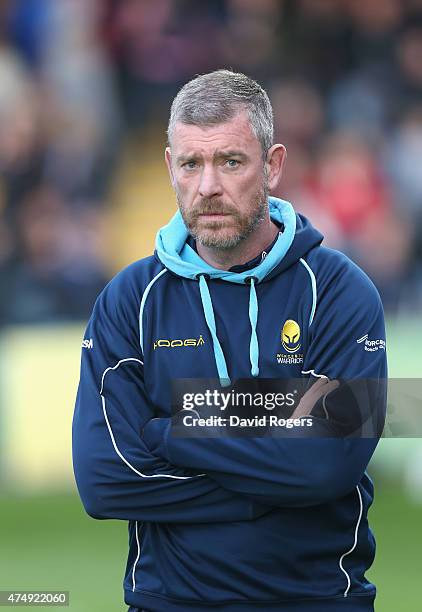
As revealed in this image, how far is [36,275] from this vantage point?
39.1 feet

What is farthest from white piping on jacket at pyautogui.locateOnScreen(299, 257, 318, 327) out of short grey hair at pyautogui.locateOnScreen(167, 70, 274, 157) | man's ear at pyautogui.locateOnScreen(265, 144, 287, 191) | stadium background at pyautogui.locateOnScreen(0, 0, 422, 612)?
stadium background at pyautogui.locateOnScreen(0, 0, 422, 612)

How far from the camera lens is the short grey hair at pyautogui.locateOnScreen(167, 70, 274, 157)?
400 cm

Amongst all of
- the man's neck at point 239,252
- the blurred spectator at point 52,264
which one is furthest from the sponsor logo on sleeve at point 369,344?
the blurred spectator at point 52,264

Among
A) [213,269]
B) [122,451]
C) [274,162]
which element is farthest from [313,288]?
[122,451]

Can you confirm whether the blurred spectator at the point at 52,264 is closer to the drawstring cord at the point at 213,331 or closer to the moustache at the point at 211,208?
the drawstring cord at the point at 213,331

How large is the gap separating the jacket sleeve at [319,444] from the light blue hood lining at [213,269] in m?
0.17

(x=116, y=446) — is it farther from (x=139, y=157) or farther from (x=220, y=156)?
(x=139, y=157)

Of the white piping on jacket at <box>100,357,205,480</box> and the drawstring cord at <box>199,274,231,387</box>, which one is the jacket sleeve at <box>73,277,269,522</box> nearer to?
the white piping on jacket at <box>100,357,205,480</box>

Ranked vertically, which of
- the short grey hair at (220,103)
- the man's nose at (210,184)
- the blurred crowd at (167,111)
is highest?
the blurred crowd at (167,111)

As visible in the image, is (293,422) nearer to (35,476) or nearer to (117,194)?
(35,476)

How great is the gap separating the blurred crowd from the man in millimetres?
7500

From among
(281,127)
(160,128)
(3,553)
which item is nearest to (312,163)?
(281,127)

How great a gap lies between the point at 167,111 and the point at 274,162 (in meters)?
9.28

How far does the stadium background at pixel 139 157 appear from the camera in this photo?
1077 cm
